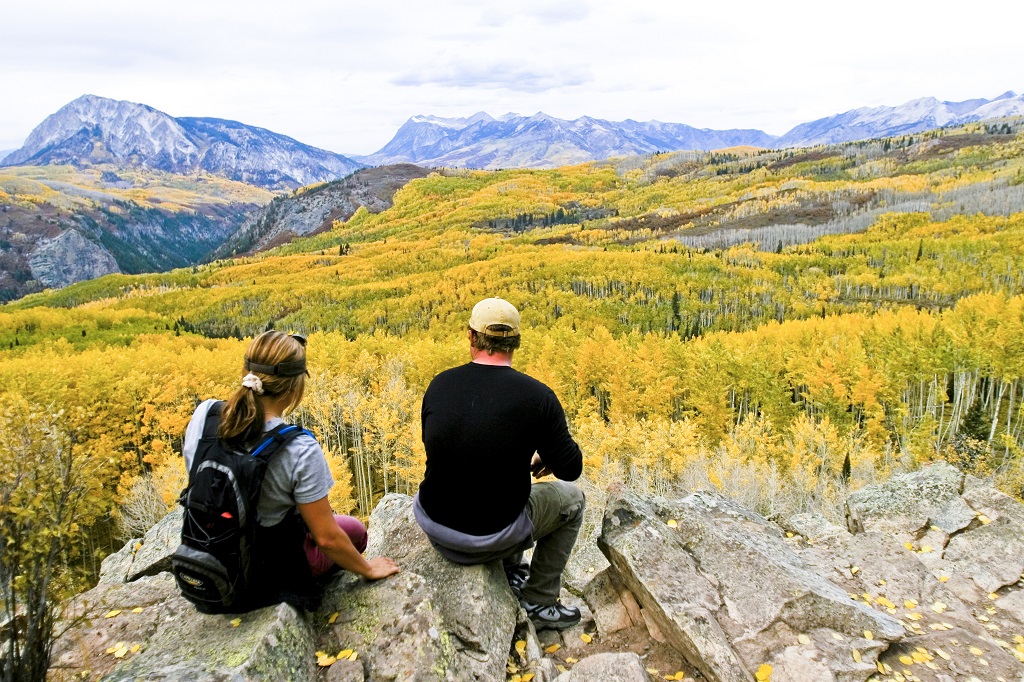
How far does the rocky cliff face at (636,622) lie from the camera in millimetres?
5445

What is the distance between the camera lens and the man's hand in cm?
595

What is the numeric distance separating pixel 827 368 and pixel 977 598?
4468 cm

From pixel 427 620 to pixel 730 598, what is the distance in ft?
12.9

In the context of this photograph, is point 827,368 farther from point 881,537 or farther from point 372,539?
point 372,539

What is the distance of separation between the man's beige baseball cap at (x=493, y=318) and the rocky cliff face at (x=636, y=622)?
9.52 feet

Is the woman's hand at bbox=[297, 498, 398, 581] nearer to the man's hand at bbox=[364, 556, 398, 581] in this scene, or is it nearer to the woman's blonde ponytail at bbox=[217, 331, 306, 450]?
the man's hand at bbox=[364, 556, 398, 581]

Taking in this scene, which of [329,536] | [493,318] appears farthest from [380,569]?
[493,318]

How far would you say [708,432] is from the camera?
48938 millimetres

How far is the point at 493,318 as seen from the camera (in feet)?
18.3

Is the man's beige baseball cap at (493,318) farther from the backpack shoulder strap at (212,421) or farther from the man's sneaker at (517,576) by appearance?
the man's sneaker at (517,576)

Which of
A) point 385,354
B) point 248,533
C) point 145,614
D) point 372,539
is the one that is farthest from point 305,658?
point 385,354

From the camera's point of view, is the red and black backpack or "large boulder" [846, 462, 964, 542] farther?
"large boulder" [846, 462, 964, 542]

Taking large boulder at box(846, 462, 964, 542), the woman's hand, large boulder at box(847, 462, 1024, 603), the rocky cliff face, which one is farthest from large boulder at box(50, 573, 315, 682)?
large boulder at box(846, 462, 964, 542)

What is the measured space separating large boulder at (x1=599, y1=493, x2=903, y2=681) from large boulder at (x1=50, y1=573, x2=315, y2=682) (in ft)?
13.5
